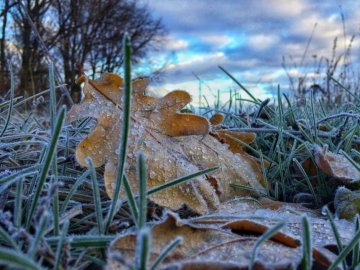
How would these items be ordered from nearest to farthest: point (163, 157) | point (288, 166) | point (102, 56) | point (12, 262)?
point (12, 262)
point (163, 157)
point (288, 166)
point (102, 56)

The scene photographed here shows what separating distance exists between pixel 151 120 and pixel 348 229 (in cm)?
46

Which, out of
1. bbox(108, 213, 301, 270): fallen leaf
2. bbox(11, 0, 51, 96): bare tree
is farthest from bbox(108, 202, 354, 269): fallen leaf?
bbox(11, 0, 51, 96): bare tree

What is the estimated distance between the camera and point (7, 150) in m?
1.10

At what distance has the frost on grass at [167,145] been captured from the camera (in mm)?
826

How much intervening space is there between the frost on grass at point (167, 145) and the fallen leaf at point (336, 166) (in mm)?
151

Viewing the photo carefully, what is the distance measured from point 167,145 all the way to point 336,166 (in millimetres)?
355

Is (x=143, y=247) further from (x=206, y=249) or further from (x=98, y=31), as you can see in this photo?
(x=98, y=31)

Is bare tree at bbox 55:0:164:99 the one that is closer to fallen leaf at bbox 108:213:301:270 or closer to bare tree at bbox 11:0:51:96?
bare tree at bbox 11:0:51:96

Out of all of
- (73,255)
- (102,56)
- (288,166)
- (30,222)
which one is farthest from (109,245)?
(102,56)

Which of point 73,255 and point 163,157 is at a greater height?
point 163,157

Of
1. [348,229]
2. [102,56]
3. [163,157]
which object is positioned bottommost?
[348,229]

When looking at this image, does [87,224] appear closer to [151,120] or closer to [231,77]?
[151,120]

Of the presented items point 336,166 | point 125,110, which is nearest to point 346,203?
point 336,166

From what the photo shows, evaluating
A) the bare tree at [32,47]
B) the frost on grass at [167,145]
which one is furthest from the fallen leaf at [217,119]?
the bare tree at [32,47]
